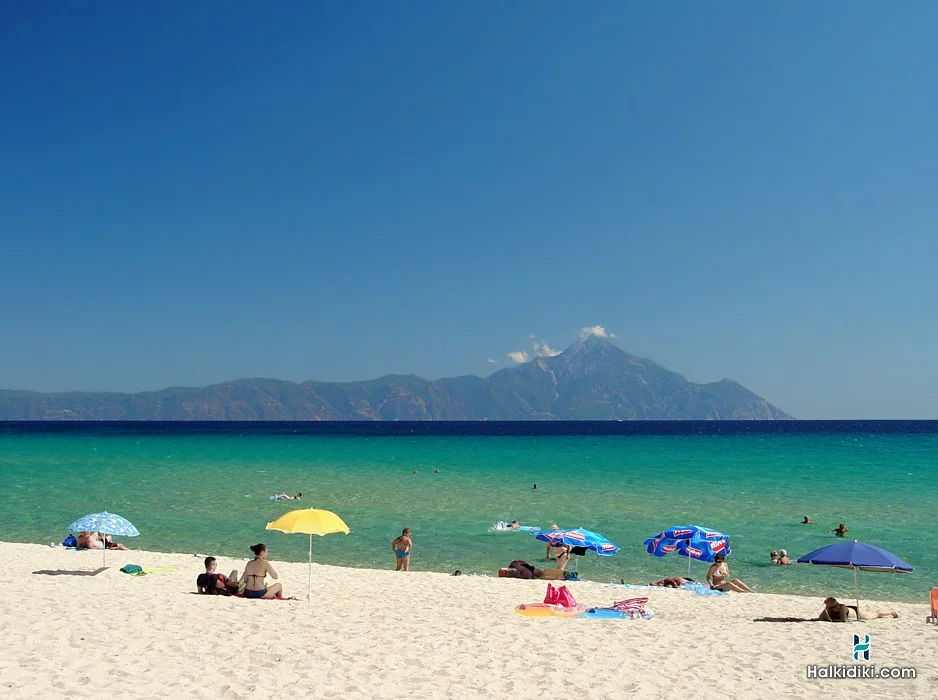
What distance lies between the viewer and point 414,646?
10.1m

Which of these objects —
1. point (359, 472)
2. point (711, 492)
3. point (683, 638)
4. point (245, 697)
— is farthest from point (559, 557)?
point (359, 472)

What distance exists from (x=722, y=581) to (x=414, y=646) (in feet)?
28.1

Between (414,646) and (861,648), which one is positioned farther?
(861,648)

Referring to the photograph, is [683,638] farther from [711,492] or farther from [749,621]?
[711,492]

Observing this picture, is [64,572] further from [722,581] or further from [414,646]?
[722,581]

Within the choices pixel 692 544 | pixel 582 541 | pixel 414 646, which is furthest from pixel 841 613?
pixel 414 646

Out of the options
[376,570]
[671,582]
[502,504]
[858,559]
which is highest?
[858,559]

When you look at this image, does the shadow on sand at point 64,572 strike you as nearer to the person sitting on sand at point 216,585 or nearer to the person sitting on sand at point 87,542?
the person sitting on sand at point 87,542

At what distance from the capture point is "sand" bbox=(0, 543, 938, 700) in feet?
27.4

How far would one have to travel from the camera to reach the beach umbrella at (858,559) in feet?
41.0

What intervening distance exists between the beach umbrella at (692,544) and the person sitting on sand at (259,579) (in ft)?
29.9

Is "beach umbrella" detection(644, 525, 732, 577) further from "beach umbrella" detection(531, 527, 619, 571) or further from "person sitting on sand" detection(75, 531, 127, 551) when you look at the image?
"person sitting on sand" detection(75, 531, 127, 551)

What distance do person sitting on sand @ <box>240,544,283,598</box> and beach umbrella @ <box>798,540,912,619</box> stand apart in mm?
9513

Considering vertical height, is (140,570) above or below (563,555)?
below
